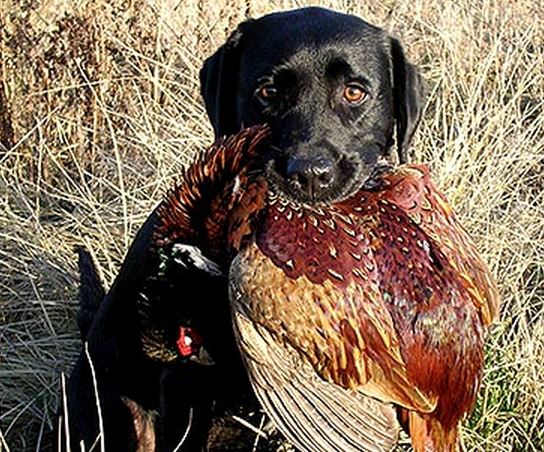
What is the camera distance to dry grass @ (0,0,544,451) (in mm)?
4109

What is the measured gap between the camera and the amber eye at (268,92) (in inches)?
138

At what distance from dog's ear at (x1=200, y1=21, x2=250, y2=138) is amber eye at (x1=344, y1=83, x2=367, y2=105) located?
16.8 inches

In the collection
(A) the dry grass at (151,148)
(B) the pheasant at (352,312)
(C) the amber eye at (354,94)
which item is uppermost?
(C) the amber eye at (354,94)

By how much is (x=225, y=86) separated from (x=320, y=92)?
18.2 inches

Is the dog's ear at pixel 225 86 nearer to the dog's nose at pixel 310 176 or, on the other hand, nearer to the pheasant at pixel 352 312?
the dog's nose at pixel 310 176

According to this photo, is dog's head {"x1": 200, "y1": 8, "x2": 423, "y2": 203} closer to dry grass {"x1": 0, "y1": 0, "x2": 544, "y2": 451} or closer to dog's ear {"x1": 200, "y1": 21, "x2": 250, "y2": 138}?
dog's ear {"x1": 200, "y1": 21, "x2": 250, "y2": 138}

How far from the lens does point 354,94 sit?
3.50 meters

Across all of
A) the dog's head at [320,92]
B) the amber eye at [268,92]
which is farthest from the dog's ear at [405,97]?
the amber eye at [268,92]

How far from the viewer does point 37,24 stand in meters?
5.59

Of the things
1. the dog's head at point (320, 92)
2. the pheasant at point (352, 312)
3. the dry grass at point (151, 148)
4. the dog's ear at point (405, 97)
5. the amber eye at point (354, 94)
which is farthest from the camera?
the dry grass at point (151, 148)

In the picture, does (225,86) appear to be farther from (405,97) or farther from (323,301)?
(323,301)

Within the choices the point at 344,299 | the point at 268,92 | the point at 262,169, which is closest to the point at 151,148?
the point at 268,92

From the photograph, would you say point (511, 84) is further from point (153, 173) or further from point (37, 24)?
point (37, 24)

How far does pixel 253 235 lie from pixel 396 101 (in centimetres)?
139
